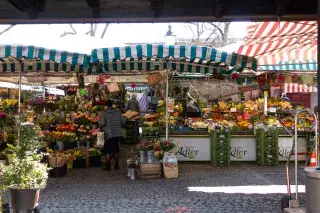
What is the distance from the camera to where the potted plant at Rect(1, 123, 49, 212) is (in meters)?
5.87

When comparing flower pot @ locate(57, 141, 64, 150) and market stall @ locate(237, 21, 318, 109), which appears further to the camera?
flower pot @ locate(57, 141, 64, 150)

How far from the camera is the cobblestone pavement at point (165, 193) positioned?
754 centimetres

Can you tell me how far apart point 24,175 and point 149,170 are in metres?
4.63

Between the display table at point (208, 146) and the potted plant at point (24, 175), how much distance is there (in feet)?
21.4

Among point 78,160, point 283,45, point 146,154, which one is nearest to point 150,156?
point 146,154

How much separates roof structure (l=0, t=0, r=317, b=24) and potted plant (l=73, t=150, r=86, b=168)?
4.08m

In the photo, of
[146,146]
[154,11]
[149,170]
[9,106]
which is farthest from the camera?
[9,106]

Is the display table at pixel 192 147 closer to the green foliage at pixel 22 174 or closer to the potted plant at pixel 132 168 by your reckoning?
the potted plant at pixel 132 168

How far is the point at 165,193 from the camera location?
871 centimetres

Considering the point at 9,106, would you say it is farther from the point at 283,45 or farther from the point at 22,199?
the point at 22,199

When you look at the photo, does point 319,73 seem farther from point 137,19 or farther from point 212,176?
point 212,176

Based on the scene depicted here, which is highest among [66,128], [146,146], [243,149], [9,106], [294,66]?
[294,66]

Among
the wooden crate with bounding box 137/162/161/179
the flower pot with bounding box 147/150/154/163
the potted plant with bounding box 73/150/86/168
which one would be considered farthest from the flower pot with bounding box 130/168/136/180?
the potted plant with bounding box 73/150/86/168

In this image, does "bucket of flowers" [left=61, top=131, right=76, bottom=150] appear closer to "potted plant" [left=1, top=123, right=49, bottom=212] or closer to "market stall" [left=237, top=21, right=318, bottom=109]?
"market stall" [left=237, top=21, right=318, bottom=109]
